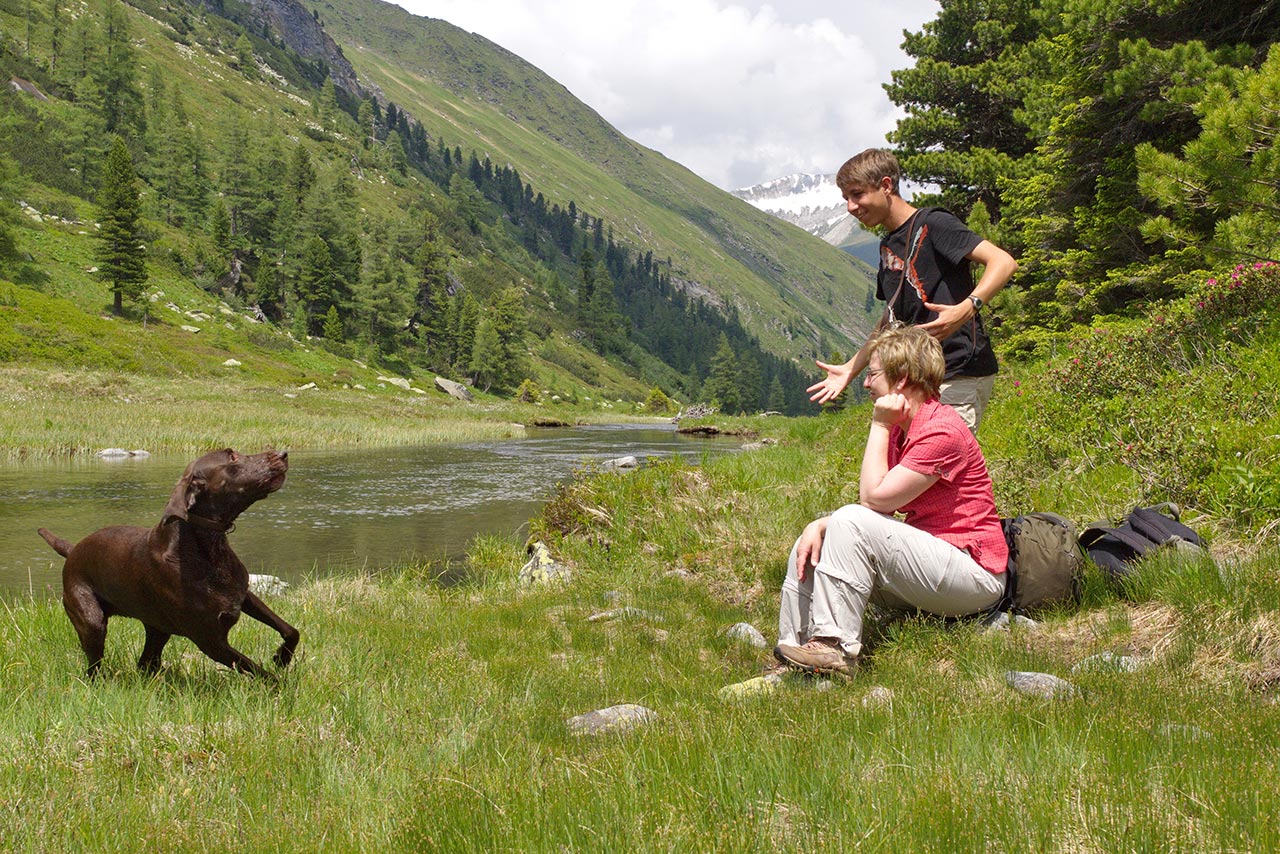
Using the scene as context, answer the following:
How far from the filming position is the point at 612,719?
3.62 metres

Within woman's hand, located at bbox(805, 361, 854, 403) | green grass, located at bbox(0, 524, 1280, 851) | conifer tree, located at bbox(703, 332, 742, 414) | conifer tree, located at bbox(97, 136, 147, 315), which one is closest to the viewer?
green grass, located at bbox(0, 524, 1280, 851)

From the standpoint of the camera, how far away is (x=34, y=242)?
56.5 metres

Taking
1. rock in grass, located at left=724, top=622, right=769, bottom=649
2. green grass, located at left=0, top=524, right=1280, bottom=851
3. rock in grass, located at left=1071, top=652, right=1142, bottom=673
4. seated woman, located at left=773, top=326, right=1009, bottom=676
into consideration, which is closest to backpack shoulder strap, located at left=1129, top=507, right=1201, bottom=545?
green grass, located at left=0, top=524, right=1280, bottom=851

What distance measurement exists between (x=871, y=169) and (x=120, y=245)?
64.2 m

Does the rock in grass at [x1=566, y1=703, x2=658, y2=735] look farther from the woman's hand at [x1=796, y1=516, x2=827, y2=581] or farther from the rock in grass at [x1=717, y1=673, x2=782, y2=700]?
the woman's hand at [x1=796, y1=516, x2=827, y2=581]

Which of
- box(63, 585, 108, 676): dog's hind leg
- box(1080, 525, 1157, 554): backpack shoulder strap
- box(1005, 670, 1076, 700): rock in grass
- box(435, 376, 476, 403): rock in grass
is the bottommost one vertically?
box(435, 376, 476, 403): rock in grass

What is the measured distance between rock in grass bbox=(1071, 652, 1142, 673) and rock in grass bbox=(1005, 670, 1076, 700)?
0.17 meters

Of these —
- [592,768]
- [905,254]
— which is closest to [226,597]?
[592,768]

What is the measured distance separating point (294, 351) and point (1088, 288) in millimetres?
61414

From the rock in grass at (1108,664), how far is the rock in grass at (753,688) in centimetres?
147

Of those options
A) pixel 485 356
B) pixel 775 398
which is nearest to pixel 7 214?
pixel 485 356

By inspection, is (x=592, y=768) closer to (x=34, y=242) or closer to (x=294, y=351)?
(x=294, y=351)

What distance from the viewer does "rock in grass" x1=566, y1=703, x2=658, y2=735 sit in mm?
3424

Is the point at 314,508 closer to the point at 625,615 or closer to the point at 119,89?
the point at 625,615
